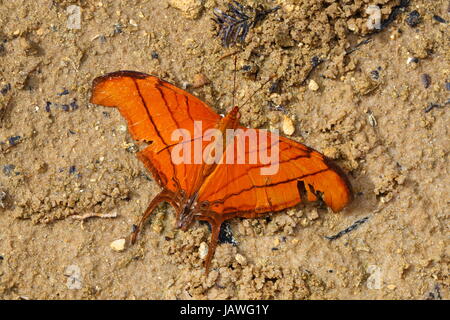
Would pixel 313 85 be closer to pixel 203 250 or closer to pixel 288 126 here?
pixel 288 126

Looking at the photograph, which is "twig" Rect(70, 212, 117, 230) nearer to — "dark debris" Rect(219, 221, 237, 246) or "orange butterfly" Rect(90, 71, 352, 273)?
"orange butterfly" Rect(90, 71, 352, 273)

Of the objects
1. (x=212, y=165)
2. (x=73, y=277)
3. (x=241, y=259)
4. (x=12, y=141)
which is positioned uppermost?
(x=12, y=141)

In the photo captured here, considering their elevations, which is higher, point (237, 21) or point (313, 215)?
point (237, 21)

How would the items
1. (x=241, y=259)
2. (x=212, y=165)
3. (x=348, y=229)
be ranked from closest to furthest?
(x=212, y=165) → (x=241, y=259) → (x=348, y=229)

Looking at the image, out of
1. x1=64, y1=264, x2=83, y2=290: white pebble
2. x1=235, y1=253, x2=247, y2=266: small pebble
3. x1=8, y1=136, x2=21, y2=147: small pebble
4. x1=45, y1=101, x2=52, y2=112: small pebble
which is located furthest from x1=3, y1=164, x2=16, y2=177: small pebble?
x1=235, y1=253, x2=247, y2=266: small pebble

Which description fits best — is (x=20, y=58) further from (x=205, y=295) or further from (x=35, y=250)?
(x=205, y=295)

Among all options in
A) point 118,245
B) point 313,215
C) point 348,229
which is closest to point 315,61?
point 313,215
